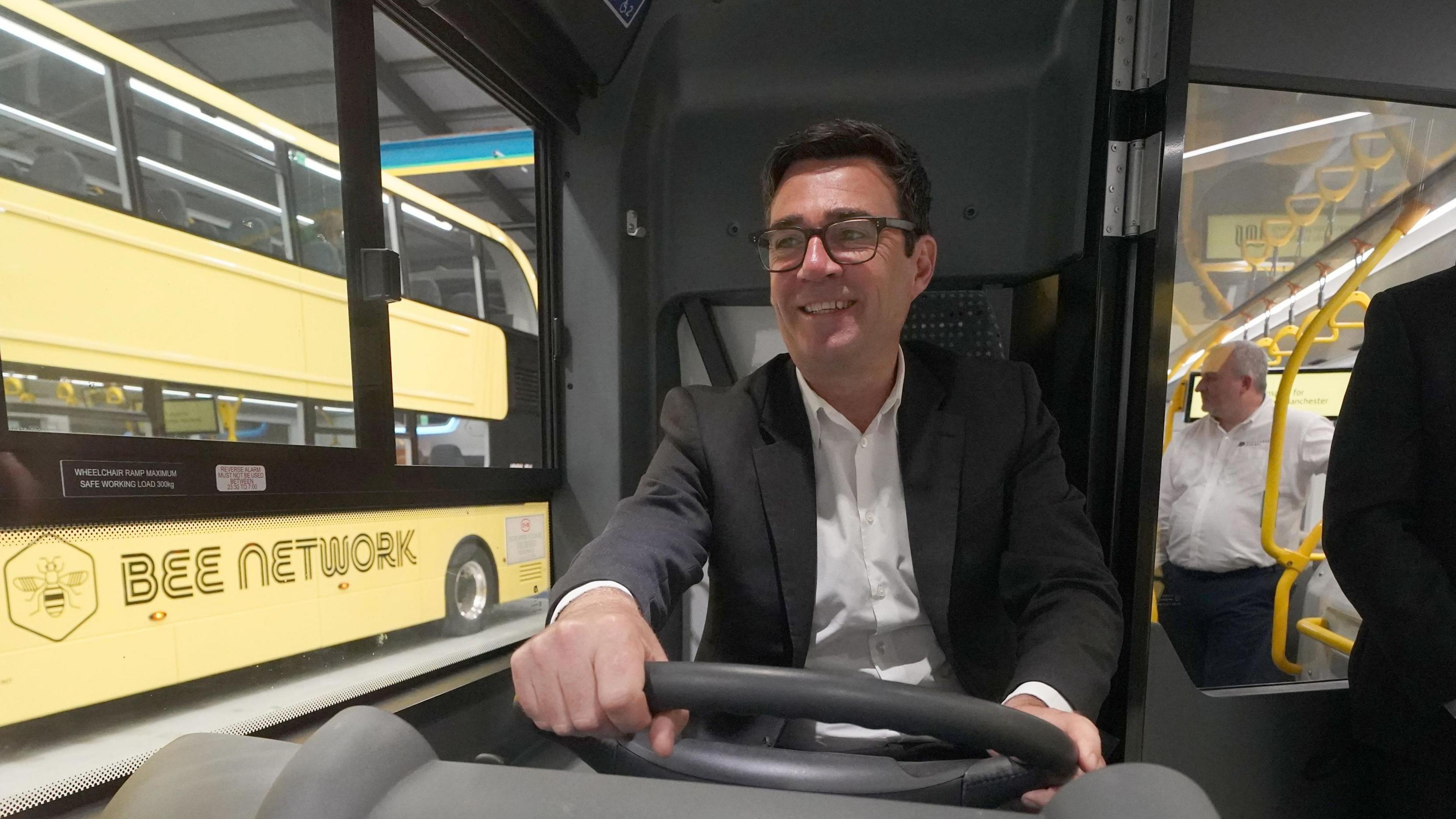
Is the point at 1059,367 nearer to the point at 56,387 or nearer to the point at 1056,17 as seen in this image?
the point at 1056,17

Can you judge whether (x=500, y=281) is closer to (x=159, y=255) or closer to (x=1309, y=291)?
(x=159, y=255)

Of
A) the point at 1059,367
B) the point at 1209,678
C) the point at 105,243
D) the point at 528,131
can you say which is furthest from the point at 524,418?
the point at 1209,678

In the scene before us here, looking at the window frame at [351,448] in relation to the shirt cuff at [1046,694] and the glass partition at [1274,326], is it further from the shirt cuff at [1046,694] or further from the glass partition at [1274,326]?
the glass partition at [1274,326]

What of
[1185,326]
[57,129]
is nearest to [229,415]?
[57,129]

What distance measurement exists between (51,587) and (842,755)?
4.45 feet

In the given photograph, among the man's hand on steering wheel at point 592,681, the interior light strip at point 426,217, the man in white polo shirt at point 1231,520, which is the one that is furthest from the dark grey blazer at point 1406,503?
the interior light strip at point 426,217

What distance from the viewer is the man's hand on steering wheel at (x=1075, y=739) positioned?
2.32ft

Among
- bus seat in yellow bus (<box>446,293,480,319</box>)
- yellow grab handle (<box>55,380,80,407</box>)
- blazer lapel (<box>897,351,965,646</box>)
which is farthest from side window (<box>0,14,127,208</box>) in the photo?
blazer lapel (<box>897,351,965,646</box>)

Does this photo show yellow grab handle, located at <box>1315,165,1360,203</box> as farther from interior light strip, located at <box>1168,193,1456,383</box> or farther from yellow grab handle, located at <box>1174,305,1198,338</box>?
yellow grab handle, located at <box>1174,305,1198,338</box>

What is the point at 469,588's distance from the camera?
2193 mm

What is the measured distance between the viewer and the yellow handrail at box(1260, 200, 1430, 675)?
70.2 inches

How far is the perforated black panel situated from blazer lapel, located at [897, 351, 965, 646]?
1.64ft

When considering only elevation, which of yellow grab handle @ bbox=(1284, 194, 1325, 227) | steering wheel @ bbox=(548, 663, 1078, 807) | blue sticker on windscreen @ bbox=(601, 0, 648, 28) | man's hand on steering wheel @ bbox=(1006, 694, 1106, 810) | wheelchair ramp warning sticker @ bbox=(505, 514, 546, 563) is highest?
blue sticker on windscreen @ bbox=(601, 0, 648, 28)

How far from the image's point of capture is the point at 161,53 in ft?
5.24
